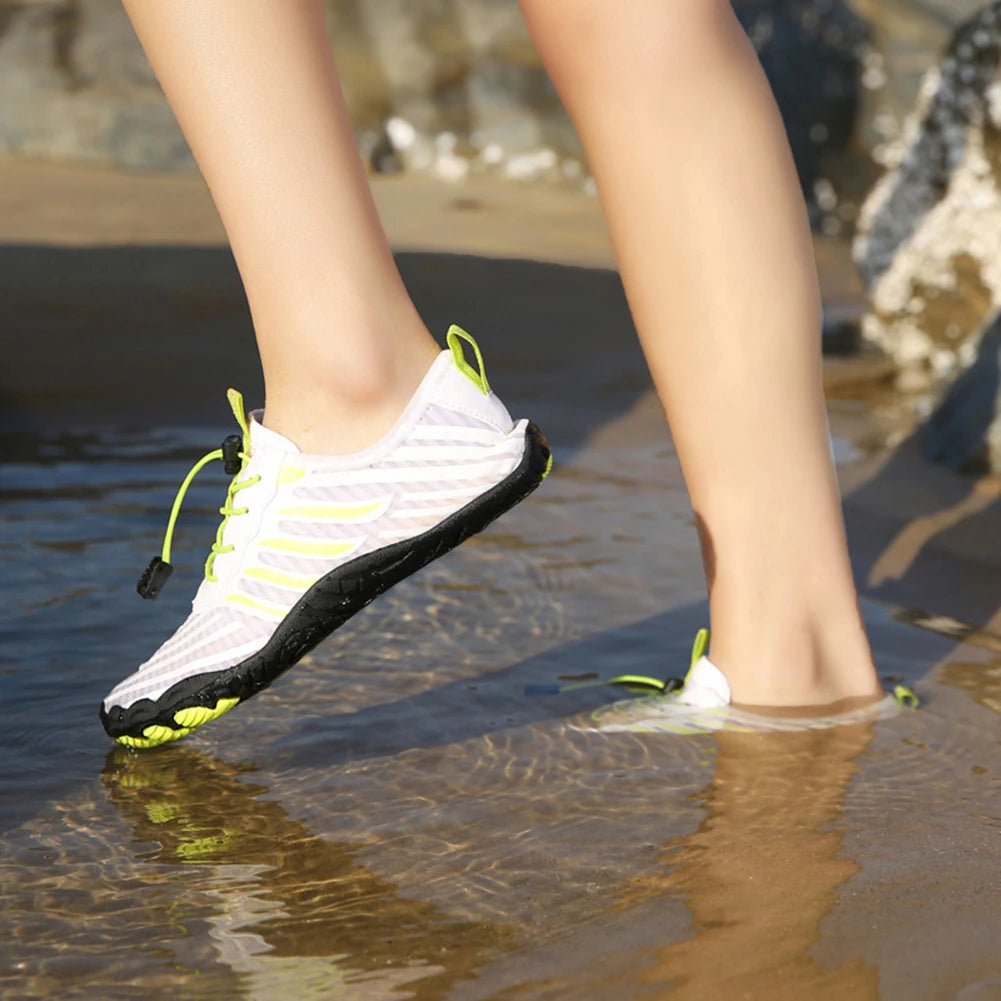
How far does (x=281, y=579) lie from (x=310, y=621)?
0.17 feet

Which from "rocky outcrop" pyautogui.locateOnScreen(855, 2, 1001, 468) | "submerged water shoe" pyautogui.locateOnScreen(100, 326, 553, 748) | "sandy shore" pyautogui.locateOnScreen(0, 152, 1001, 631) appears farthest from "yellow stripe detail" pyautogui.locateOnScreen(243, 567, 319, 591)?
"rocky outcrop" pyautogui.locateOnScreen(855, 2, 1001, 468)

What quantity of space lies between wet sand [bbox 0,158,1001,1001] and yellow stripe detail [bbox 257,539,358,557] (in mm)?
205

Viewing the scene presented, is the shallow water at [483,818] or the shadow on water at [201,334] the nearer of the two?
the shallow water at [483,818]

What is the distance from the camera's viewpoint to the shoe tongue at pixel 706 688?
1601 mm

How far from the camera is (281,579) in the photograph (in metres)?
1.44

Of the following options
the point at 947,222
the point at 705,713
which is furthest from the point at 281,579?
the point at 947,222

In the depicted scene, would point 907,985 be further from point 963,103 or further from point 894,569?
point 963,103

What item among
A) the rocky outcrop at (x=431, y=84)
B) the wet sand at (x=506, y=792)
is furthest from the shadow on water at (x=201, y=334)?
the rocky outcrop at (x=431, y=84)

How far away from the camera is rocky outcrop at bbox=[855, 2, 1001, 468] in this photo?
3668mm

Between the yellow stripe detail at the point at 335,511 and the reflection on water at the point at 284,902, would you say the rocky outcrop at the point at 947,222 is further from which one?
the reflection on water at the point at 284,902

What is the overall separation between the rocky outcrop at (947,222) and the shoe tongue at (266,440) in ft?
7.45

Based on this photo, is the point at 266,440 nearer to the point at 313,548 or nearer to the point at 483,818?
the point at 313,548

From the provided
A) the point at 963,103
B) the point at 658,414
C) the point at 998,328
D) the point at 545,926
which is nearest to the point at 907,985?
the point at 545,926

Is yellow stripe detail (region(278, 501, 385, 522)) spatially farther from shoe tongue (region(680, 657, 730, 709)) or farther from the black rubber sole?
shoe tongue (region(680, 657, 730, 709))
